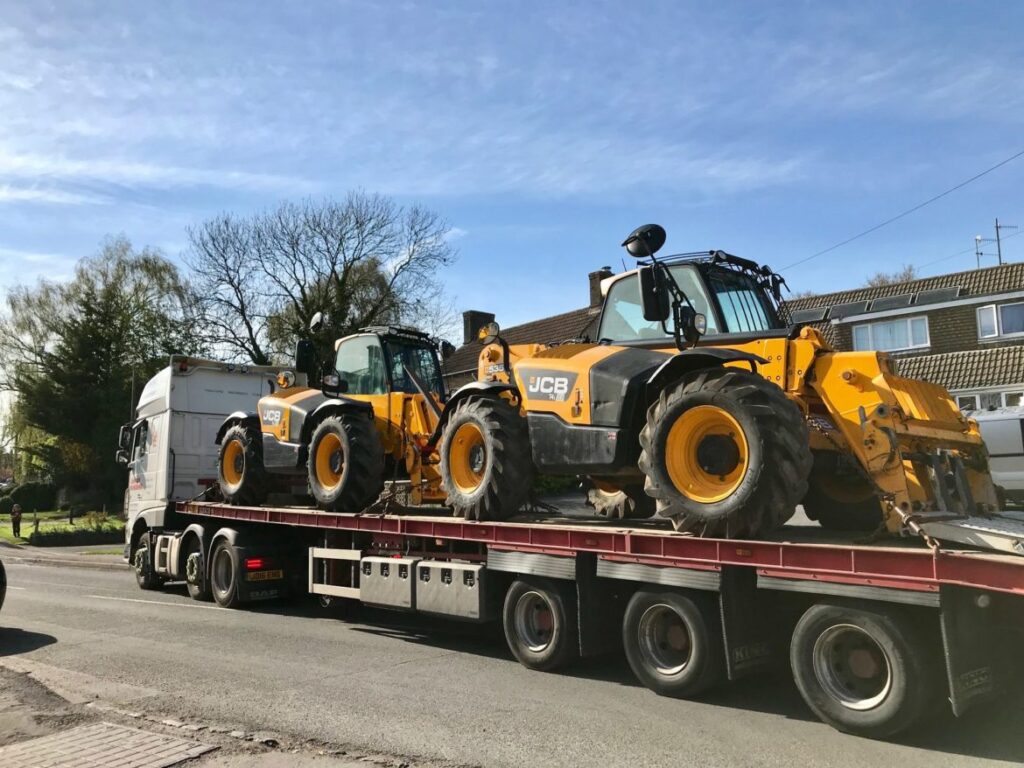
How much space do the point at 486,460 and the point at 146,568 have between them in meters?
8.57

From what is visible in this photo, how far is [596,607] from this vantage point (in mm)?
6695

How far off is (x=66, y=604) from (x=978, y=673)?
1198 centimetres

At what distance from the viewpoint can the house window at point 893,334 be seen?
24.1m

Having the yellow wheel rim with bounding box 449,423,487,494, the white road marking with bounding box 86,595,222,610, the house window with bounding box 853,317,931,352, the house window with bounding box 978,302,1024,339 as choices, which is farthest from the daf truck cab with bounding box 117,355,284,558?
the house window with bounding box 978,302,1024,339

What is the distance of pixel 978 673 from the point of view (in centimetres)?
479

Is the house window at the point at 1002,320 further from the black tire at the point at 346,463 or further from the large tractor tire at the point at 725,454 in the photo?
the large tractor tire at the point at 725,454

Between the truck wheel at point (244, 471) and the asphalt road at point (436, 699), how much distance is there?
6.60 ft

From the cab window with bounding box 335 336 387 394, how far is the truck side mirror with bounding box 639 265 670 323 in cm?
476

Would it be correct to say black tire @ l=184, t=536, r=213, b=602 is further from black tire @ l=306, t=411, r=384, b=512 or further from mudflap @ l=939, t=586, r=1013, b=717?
mudflap @ l=939, t=586, r=1013, b=717

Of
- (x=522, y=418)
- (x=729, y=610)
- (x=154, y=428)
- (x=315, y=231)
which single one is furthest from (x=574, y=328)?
(x=729, y=610)

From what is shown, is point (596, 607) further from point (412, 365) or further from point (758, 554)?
point (412, 365)

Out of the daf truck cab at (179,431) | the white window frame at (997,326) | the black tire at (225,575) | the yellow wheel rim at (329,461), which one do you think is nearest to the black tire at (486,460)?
the yellow wheel rim at (329,461)

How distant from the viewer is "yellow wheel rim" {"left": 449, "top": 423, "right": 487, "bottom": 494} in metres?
7.94

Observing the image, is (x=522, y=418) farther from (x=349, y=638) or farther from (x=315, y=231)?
(x=315, y=231)
